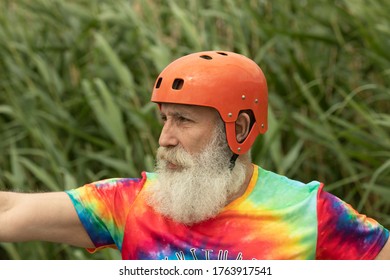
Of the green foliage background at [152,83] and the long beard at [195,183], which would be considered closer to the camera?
the long beard at [195,183]

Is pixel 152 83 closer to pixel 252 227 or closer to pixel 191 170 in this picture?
pixel 191 170

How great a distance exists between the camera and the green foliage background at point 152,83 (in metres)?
4.00

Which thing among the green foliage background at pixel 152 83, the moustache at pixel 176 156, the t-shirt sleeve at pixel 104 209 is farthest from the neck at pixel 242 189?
the green foliage background at pixel 152 83

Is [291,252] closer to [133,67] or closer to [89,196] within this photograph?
[89,196]

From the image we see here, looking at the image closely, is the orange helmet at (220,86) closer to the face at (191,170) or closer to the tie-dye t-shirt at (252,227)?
the face at (191,170)

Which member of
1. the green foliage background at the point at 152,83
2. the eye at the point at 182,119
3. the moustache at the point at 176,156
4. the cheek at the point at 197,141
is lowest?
the green foliage background at the point at 152,83

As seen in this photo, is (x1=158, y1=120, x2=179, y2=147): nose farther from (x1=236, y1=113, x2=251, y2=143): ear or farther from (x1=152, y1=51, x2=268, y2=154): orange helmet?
(x1=236, y1=113, x2=251, y2=143): ear

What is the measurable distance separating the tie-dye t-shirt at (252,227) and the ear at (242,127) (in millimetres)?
133

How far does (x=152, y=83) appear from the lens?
453 centimetres

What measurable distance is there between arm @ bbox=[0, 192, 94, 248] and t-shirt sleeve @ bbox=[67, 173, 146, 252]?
0.8 inches

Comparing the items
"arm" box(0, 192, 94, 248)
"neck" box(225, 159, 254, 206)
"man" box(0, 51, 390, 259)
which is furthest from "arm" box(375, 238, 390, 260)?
"arm" box(0, 192, 94, 248)

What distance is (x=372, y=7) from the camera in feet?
14.5

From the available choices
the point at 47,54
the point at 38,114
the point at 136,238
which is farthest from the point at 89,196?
the point at 47,54

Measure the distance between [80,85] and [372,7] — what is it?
1.41m
